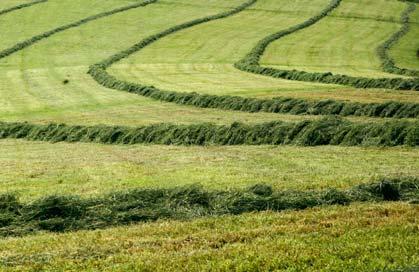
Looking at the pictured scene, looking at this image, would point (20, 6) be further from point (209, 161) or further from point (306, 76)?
point (209, 161)

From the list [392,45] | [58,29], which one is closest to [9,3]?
[58,29]

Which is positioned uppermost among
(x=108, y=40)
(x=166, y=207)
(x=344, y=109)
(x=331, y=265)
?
(x=331, y=265)

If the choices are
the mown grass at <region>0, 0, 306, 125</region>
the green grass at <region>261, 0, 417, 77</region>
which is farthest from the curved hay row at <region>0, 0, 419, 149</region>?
the green grass at <region>261, 0, 417, 77</region>

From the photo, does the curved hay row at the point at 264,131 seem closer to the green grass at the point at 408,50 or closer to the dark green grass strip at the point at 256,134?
the dark green grass strip at the point at 256,134

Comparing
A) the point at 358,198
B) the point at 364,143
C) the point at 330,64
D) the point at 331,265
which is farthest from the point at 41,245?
the point at 330,64

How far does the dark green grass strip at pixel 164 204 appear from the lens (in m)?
15.1

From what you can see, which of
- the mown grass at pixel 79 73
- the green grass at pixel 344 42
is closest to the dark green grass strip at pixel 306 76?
the green grass at pixel 344 42

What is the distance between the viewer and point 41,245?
43.9ft

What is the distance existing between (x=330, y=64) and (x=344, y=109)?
28.2 metres

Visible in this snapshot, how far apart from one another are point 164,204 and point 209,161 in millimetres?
6834

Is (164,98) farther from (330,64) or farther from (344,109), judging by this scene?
(330,64)

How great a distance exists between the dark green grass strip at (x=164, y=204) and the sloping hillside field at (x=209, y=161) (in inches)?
1.6

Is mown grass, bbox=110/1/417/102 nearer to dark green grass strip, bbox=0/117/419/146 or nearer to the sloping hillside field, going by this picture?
the sloping hillside field

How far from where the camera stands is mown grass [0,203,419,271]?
11.9 m
